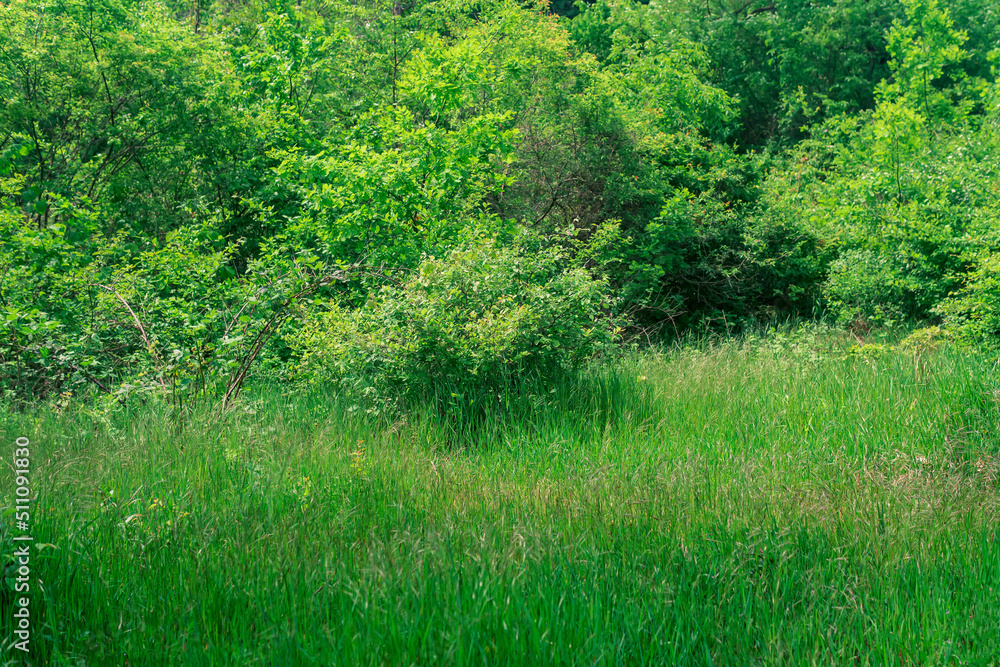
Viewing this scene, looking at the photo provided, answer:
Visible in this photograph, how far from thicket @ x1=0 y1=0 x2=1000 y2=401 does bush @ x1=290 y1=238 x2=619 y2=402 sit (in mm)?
28

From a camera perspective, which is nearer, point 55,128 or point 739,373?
A: point 739,373

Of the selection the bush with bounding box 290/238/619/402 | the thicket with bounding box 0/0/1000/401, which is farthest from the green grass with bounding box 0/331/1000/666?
the thicket with bounding box 0/0/1000/401

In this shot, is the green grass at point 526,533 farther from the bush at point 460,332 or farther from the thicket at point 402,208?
Answer: the thicket at point 402,208

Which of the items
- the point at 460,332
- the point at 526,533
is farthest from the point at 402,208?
the point at 526,533

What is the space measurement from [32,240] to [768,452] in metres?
5.80

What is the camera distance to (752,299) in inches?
504

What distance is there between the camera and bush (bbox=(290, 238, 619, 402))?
19.0 feet

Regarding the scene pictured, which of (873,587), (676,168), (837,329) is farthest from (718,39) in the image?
(873,587)

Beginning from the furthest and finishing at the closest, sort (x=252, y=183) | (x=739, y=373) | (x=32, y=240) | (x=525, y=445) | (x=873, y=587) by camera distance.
Answer: 1. (x=252, y=183)
2. (x=739, y=373)
3. (x=32, y=240)
4. (x=525, y=445)
5. (x=873, y=587)

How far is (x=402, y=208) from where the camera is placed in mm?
8766

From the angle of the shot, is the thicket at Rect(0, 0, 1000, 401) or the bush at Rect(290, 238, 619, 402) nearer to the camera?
the bush at Rect(290, 238, 619, 402)

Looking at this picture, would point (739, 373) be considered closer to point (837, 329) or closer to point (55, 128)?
point (837, 329)

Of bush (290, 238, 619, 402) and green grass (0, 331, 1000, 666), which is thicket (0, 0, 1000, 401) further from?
green grass (0, 331, 1000, 666)

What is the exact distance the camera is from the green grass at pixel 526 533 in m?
2.56
